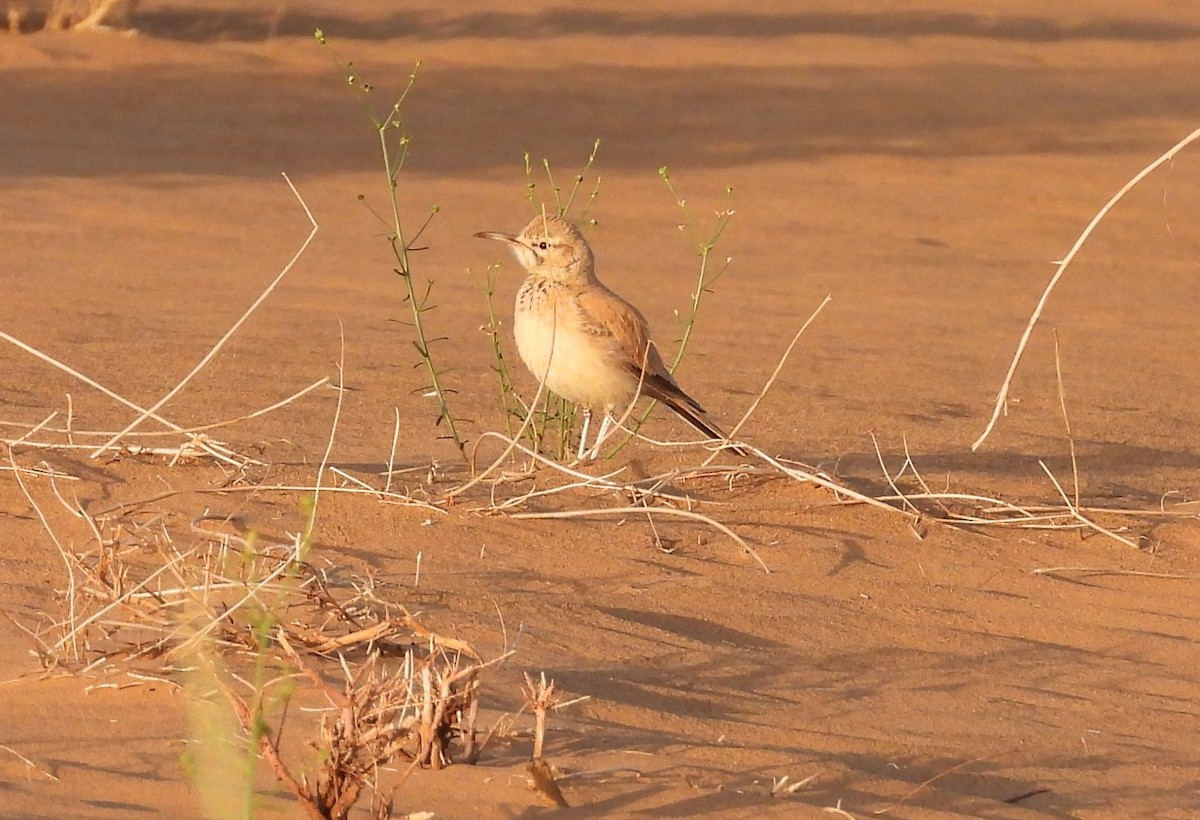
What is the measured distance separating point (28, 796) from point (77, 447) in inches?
77.8

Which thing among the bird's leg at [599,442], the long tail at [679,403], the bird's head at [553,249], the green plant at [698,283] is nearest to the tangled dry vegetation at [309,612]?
the bird's leg at [599,442]

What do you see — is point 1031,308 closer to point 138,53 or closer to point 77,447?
point 77,447

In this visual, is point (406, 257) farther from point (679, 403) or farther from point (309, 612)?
point (309, 612)

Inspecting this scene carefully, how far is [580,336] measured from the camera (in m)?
5.73

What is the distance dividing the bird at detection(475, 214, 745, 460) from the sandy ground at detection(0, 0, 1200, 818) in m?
0.37

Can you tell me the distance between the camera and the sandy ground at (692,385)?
364 centimetres

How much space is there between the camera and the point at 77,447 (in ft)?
16.1

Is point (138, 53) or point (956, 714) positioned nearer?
point (956, 714)

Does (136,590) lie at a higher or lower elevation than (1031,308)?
higher

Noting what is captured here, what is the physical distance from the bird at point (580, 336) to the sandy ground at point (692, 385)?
1.22ft

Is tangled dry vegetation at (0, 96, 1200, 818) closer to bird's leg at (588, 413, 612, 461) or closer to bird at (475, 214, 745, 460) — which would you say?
bird's leg at (588, 413, 612, 461)

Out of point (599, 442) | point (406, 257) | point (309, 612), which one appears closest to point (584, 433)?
point (599, 442)

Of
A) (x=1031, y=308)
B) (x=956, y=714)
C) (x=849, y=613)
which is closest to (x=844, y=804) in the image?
(x=956, y=714)

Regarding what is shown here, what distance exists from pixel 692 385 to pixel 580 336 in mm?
2415
